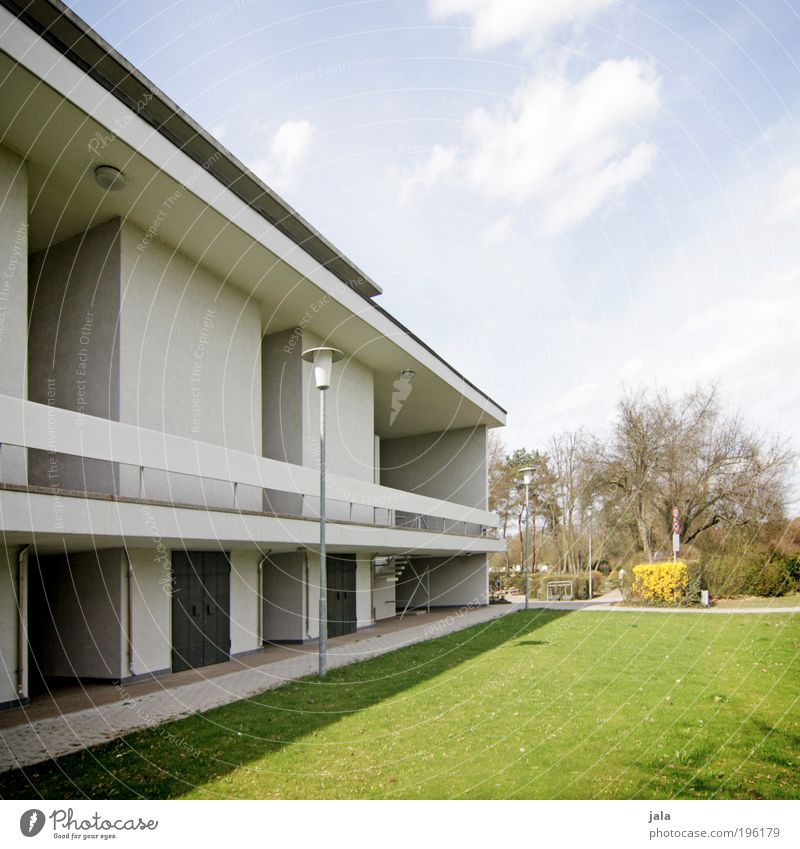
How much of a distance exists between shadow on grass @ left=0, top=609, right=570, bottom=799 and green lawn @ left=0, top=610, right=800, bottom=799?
0.02 m

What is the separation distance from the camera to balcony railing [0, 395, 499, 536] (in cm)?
713

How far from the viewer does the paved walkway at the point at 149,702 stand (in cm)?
663

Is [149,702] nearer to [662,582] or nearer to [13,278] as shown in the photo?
[13,278]

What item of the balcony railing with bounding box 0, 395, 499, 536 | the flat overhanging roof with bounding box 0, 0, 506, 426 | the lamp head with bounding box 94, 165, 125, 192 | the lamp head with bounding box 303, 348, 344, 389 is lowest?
the balcony railing with bounding box 0, 395, 499, 536

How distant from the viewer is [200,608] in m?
11.5

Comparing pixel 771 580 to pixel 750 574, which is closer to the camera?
pixel 771 580

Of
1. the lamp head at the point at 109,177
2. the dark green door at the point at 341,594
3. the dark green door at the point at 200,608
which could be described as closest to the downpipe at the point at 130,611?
the dark green door at the point at 200,608

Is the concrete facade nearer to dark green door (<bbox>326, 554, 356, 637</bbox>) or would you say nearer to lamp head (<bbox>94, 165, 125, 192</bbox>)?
lamp head (<bbox>94, 165, 125, 192</bbox>)

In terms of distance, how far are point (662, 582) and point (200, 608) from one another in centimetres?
1530

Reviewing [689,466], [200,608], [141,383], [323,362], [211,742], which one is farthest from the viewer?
[689,466]

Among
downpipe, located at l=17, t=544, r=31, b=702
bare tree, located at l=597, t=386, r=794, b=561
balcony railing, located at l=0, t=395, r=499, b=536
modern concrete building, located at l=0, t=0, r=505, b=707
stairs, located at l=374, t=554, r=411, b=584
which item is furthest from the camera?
stairs, located at l=374, t=554, r=411, b=584

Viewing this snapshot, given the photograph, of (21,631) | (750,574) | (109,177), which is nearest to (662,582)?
(750,574)

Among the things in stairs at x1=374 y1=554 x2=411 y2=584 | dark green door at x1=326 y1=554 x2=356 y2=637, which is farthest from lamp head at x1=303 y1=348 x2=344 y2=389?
stairs at x1=374 y1=554 x2=411 y2=584

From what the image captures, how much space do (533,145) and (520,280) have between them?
2.10 meters
